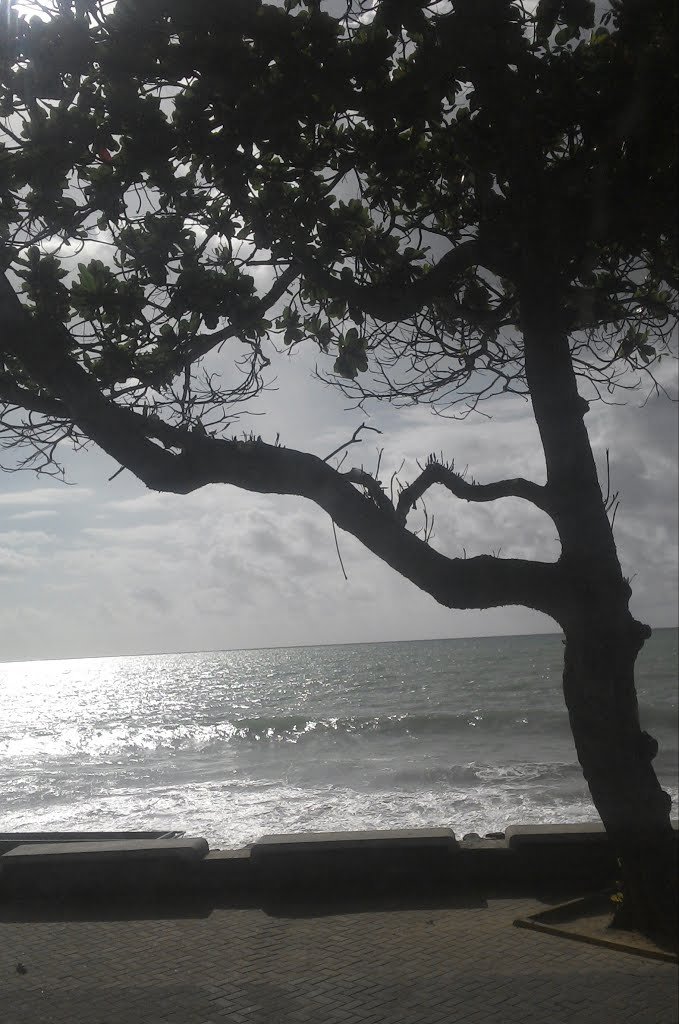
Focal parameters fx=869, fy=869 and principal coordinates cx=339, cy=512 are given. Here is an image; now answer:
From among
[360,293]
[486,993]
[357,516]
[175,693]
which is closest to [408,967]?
[486,993]

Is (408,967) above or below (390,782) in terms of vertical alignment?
above

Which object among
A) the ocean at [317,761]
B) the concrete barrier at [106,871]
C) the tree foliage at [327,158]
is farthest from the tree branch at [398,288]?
the ocean at [317,761]

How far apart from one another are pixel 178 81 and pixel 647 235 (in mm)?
3373

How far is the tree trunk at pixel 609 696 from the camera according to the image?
18.0 feet

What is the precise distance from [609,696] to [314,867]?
9.37 ft

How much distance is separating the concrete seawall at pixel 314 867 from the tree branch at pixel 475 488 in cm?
278

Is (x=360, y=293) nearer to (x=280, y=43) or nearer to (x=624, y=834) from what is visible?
(x=280, y=43)

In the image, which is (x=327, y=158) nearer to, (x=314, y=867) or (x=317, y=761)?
(x=314, y=867)

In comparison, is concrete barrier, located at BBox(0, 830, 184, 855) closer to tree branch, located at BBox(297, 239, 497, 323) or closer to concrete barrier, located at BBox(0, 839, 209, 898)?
concrete barrier, located at BBox(0, 839, 209, 898)

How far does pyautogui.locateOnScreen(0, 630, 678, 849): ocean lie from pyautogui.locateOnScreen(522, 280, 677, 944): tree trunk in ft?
36.2

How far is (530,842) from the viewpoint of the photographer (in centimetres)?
681

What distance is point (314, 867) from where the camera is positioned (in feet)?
22.5

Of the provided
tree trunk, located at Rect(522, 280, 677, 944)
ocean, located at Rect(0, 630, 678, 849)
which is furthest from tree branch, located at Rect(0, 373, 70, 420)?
ocean, located at Rect(0, 630, 678, 849)

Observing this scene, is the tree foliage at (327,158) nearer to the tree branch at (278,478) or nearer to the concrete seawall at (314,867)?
the tree branch at (278,478)
